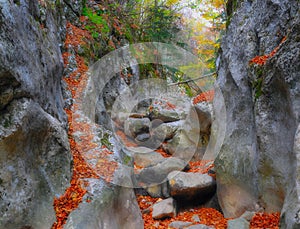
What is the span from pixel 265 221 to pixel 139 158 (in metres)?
5.54

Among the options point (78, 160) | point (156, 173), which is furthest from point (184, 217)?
point (78, 160)

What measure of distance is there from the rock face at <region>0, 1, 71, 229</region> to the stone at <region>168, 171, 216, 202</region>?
9.88ft

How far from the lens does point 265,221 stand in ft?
16.5

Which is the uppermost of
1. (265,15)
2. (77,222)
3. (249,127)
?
(265,15)

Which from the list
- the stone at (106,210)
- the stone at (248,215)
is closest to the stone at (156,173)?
the stone at (106,210)

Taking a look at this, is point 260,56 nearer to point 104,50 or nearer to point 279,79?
point 279,79

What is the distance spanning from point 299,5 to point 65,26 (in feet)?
28.2

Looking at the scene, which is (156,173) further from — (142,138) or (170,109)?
(170,109)

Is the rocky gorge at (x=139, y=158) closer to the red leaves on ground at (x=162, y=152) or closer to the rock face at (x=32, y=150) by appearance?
the rock face at (x=32, y=150)

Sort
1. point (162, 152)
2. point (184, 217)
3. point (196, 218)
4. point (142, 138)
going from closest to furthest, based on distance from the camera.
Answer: point (196, 218)
point (184, 217)
point (162, 152)
point (142, 138)

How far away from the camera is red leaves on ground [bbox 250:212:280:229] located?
4.86m

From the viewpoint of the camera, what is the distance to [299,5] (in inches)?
193

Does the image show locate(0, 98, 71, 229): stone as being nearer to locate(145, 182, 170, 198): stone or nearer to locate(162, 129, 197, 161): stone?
locate(145, 182, 170, 198): stone

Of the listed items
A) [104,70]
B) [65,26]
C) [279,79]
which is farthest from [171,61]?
[279,79]
